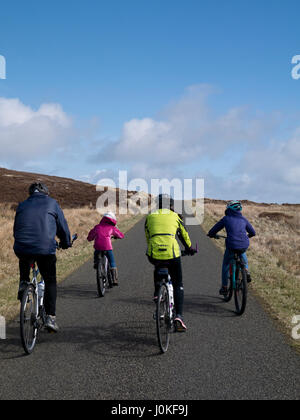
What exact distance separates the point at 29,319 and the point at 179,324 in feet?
7.29

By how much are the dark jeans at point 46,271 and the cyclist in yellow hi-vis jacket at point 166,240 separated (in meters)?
1.45

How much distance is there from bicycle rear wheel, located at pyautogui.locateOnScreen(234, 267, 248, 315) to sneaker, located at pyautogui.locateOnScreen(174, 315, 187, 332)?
1.42m

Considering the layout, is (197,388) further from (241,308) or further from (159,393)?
(241,308)

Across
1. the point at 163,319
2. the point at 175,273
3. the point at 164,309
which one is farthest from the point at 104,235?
the point at 163,319

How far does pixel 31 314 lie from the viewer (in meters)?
5.31

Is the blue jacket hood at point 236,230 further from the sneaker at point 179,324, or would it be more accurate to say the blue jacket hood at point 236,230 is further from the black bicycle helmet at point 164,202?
the sneaker at point 179,324

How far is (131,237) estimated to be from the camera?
2006cm

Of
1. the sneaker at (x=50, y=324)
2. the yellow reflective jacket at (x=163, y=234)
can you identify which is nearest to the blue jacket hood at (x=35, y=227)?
the sneaker at (x=50, y=324)

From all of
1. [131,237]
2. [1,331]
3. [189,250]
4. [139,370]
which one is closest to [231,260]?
[189,250]

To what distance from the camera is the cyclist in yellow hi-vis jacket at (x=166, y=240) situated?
5586mm

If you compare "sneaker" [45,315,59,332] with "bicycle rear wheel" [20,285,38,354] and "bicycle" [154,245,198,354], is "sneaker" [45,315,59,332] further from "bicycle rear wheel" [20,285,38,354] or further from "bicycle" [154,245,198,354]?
"bicycle" [154,245,198,354]

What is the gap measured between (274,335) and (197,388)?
2.27 metres

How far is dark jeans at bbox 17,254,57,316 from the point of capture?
17.6 ft

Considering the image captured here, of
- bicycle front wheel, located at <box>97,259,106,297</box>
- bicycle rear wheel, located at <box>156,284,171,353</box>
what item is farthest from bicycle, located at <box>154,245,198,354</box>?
bicycle front wheel, located at <box>97,259,106,297</box>
